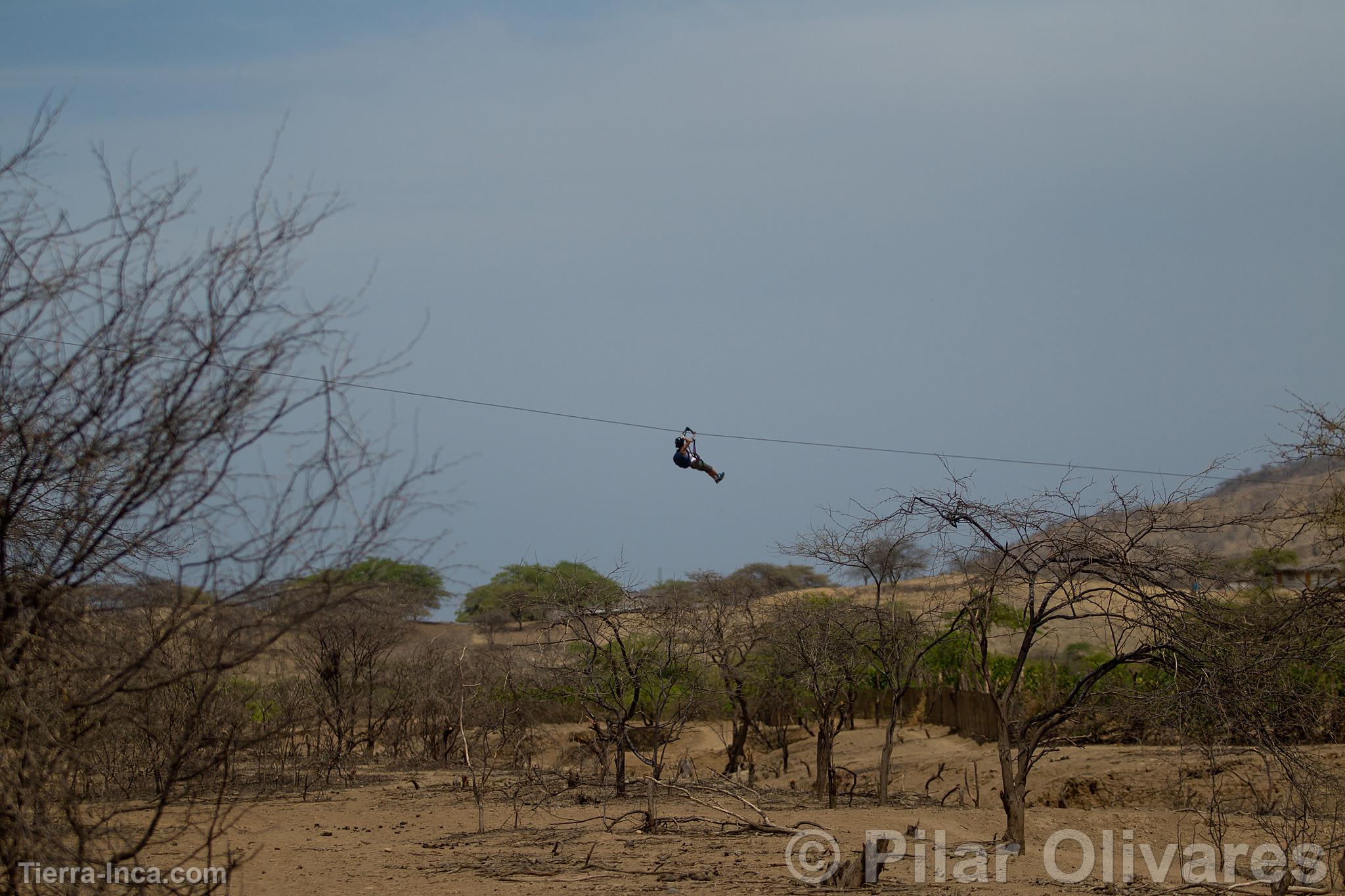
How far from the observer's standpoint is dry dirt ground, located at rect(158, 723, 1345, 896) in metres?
9.06

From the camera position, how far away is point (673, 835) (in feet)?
36.9

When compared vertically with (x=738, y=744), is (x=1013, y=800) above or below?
above

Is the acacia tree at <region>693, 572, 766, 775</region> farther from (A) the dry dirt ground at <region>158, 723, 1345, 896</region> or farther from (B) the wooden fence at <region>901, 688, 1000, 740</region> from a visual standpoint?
(B) the wooden fence at <region>901, 688, 1000, 740</region>

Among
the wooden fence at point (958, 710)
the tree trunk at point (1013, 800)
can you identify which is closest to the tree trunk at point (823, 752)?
the tree trunk at point (1013, 800)

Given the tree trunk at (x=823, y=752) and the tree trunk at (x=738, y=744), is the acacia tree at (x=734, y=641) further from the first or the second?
the tree trunk at (x=823, y=752)

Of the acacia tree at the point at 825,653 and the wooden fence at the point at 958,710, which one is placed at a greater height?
the acacia tree at the point at 825,653

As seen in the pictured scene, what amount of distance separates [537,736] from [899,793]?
7.38m

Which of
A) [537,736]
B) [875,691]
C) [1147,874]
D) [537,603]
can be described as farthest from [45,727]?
[875,691]

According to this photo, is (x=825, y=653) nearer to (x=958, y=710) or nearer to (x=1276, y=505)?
(x=1276, y=505)

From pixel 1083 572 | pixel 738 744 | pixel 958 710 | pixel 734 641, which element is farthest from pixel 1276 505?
pixel 958 710

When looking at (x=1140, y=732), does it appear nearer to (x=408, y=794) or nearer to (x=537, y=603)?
(x=537, y=603)

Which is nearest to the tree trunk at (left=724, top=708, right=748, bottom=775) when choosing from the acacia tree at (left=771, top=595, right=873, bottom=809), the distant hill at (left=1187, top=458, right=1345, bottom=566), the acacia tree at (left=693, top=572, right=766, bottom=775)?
the acacia tree at (left=693, top=572, right=766, bottom=775)

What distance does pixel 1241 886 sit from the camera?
816 centimetres

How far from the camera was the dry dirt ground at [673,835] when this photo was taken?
9.06 metres
